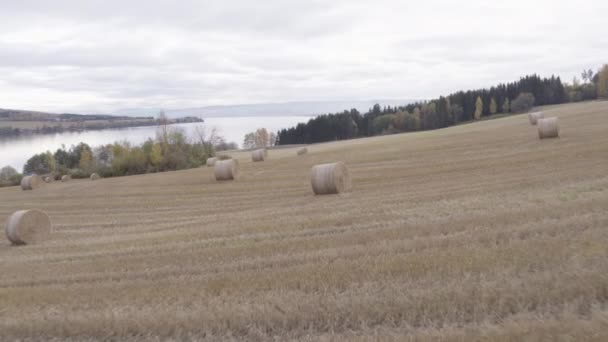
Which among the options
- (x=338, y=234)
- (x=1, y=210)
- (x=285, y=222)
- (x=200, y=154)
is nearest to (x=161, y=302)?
(x=338, y=234)

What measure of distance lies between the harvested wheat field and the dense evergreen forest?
92297 mm

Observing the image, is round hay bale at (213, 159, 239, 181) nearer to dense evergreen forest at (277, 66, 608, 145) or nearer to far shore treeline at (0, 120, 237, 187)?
far shore treeline at (0, 120, 237, 187)

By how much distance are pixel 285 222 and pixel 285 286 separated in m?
5.50

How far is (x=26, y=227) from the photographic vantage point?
1514cm

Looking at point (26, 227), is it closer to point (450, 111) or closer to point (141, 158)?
point (141, 158)

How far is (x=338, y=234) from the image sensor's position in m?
10.5

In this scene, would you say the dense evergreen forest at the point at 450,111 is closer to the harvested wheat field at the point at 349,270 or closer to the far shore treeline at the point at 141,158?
the far shore treeline at the point at 141,158

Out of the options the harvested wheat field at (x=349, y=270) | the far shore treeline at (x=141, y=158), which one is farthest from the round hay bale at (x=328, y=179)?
the far shore treeline at (x=141, y=158)

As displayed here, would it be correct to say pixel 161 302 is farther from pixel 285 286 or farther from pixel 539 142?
pixel 539 142

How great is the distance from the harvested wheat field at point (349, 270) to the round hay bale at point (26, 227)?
375 mm

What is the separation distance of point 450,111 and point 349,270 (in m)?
105

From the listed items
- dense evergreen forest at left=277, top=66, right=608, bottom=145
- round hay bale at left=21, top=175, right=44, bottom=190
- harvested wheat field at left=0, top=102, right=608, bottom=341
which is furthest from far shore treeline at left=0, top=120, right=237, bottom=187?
harvested wheat field at left=0, top=102, right=608, bottom=341

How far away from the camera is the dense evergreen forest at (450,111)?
350ft

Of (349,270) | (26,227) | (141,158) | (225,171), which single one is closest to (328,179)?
(26,227)
